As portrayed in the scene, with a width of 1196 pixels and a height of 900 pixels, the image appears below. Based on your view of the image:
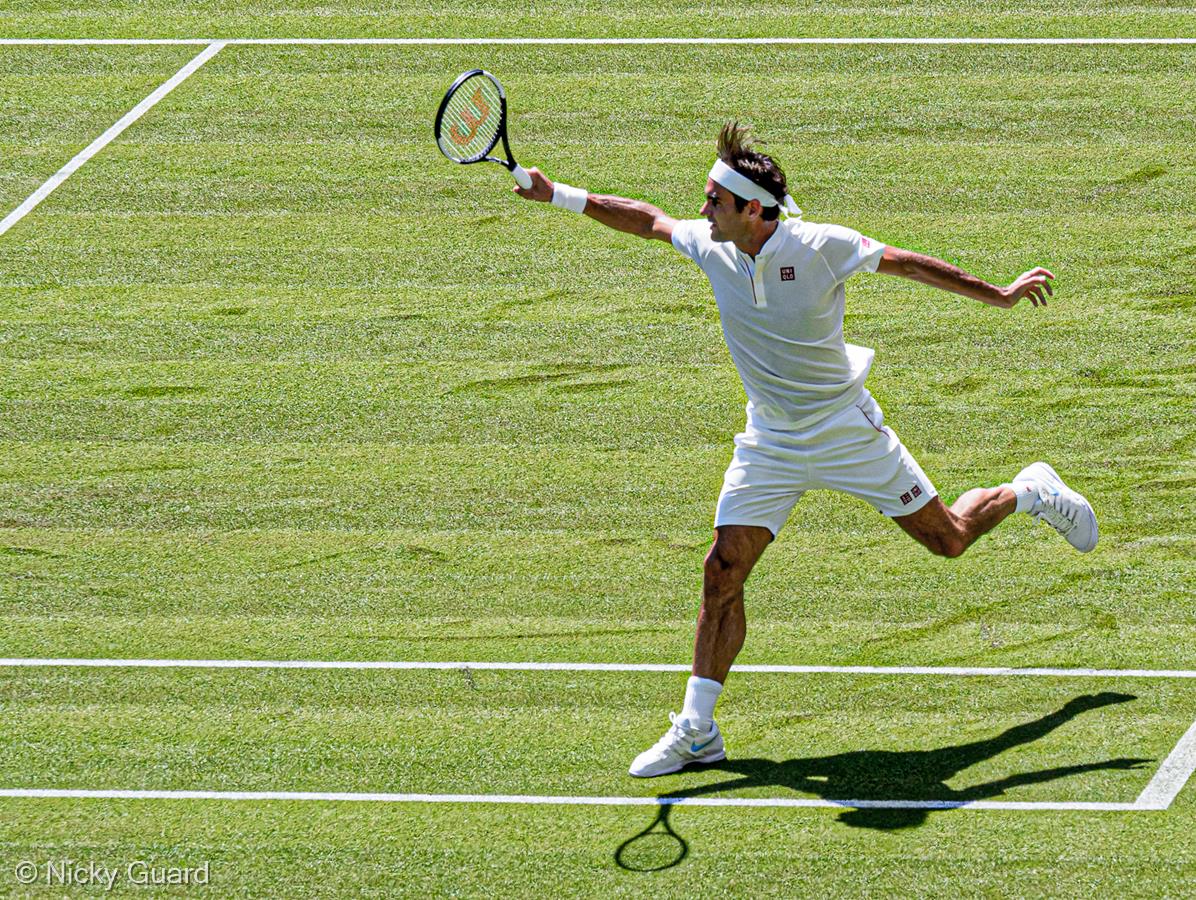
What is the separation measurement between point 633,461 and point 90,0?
32.1ft

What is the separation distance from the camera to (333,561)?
1017 centimetres

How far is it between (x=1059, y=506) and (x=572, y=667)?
8.75 ft

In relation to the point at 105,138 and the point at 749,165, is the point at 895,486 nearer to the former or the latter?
the point at 749,165

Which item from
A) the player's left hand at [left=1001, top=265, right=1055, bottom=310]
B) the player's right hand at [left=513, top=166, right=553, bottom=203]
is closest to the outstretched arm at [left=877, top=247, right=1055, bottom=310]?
the player's left hand at [left=1001, top=265, right=1055, bottom=310]

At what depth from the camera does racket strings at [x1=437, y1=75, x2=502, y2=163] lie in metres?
9.12

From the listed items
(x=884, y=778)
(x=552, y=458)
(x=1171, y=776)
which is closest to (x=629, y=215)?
(x=884, y=778)

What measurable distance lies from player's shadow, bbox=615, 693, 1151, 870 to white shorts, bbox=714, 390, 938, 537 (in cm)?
111

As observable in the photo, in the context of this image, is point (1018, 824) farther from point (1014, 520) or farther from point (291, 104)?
point (291, 104)

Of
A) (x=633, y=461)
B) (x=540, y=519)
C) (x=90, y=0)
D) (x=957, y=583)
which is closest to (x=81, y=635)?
(x=540, y=519)

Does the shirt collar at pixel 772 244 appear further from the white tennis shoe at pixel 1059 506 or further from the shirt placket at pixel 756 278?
the white tennis shoe at pixel 1059 506

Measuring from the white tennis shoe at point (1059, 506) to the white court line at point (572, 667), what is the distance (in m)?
0.87

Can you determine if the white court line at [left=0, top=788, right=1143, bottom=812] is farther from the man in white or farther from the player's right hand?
the player's right hand

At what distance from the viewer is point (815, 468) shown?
834 cm

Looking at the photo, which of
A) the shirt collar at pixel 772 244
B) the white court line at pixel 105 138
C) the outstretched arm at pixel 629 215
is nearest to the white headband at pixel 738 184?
the shirt collar at pixel 772 244
